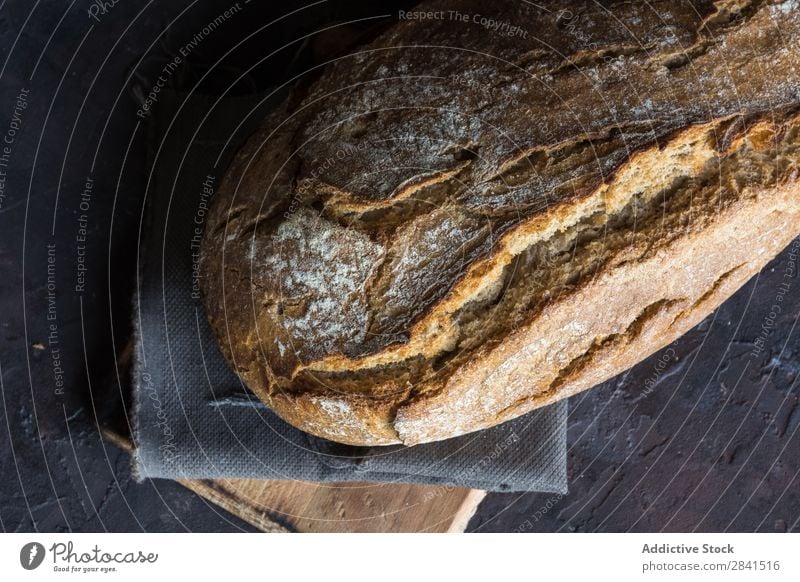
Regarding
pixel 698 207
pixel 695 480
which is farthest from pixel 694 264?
pixel 695 480

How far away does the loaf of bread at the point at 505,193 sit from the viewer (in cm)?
78

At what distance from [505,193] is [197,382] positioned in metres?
0.60

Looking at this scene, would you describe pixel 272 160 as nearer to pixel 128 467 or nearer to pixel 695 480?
pixel 128 467

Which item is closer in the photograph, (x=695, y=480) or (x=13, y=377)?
(x=13, y=377)

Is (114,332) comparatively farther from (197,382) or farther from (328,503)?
(328,503)

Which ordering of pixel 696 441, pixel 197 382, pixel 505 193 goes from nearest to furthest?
pixel 505 193
pixel 197 382
pixel 696 441

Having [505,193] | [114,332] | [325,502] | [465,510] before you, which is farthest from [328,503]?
[505,193]

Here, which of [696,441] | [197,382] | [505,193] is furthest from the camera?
[696,441]

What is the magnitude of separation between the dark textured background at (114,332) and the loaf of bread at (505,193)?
343 mm

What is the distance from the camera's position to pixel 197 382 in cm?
105

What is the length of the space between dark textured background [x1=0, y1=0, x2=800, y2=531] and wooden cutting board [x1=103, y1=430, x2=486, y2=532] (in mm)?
71

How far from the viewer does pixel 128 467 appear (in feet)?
3.80

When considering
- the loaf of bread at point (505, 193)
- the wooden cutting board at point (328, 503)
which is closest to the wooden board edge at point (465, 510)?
the wooden cutting board at point (328, 503)
